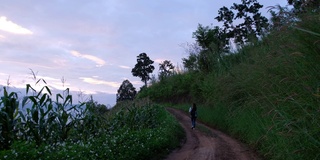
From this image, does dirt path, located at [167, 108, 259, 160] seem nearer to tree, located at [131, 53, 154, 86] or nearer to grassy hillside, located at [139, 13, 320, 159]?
grassy hillside, located at [139, 13, 320, 159]

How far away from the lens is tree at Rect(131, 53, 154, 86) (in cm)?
7531

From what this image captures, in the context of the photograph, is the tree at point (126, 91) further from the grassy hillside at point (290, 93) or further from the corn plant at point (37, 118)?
the corn plant at point (37, 118)

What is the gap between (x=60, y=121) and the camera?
9023 mm

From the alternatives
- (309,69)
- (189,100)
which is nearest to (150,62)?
(189,100)

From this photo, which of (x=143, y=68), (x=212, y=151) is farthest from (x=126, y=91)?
(x=212, y=151)

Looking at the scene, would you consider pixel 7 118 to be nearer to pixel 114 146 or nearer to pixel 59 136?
pixel 59 136

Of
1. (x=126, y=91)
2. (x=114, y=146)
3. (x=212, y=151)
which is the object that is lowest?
(x=212, y=151)

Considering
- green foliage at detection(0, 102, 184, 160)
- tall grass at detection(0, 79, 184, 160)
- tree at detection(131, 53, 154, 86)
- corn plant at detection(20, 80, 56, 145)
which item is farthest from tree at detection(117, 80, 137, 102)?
corn plant at detection(20, 80, 56, 145)

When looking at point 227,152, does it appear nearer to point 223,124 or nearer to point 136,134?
point 136,134

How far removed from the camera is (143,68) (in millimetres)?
75750

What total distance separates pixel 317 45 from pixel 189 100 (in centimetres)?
3177

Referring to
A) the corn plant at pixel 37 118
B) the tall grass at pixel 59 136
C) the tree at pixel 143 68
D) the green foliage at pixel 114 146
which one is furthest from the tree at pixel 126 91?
the corn plant at pixel 37 118

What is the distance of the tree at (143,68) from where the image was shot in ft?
247

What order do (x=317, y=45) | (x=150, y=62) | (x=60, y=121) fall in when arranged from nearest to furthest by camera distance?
1. (x=317, y=45)
2. (x=60, y=121)
3. (x=150, y=62)
